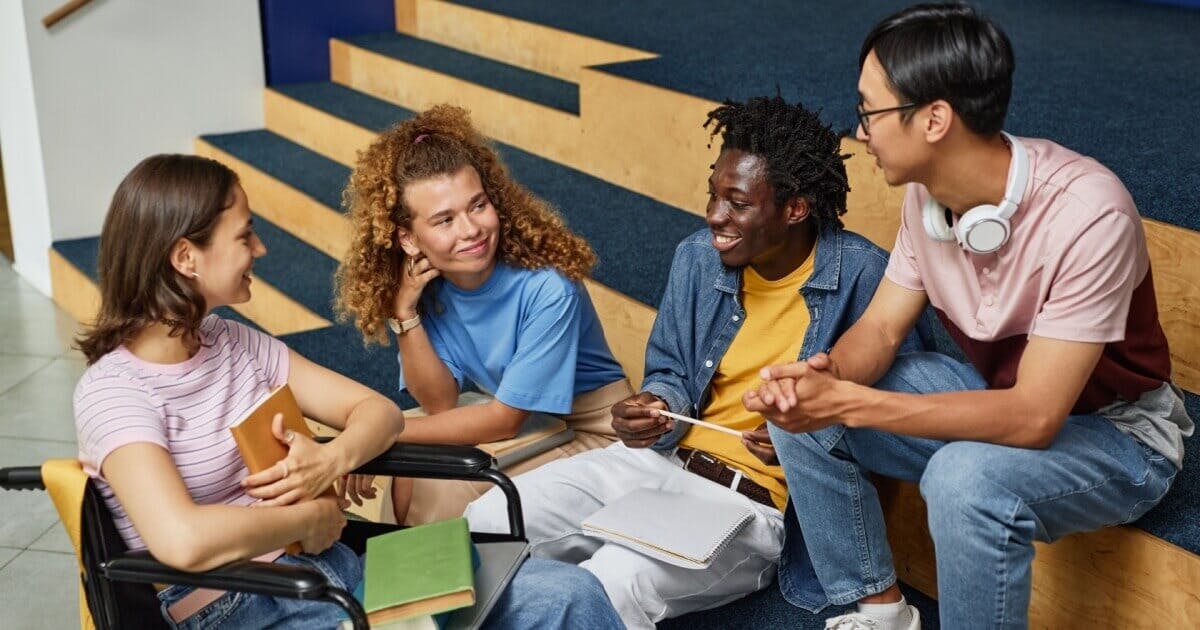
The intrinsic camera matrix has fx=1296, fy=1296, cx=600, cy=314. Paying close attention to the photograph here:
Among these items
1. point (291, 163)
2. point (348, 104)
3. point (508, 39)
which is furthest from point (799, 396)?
point (348, 104)

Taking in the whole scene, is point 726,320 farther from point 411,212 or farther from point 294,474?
point 294,474

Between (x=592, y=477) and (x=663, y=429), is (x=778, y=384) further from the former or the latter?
(x=592, y=477)

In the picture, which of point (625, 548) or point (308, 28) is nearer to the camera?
point (625, 548)

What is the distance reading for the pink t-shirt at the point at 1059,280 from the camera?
71.0 inches

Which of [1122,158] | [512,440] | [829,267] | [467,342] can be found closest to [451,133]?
[467,342]

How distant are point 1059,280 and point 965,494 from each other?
33 cm

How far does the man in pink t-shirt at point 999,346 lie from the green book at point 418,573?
1.65 feet

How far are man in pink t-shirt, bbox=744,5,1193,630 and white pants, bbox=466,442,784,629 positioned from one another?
12.3 inches

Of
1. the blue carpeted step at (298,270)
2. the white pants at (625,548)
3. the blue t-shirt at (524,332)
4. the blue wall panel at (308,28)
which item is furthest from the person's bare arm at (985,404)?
the blue wall panel at (308,28)

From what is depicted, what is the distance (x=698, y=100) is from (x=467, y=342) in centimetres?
130

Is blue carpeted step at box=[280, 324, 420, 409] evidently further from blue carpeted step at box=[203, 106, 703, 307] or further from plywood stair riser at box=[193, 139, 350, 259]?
plywood stair riser at box=[193, 139, 350, 259]

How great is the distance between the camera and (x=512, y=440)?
2518 millimetres

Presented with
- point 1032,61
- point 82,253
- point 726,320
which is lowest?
point 82,253

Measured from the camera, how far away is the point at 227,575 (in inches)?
65.5
